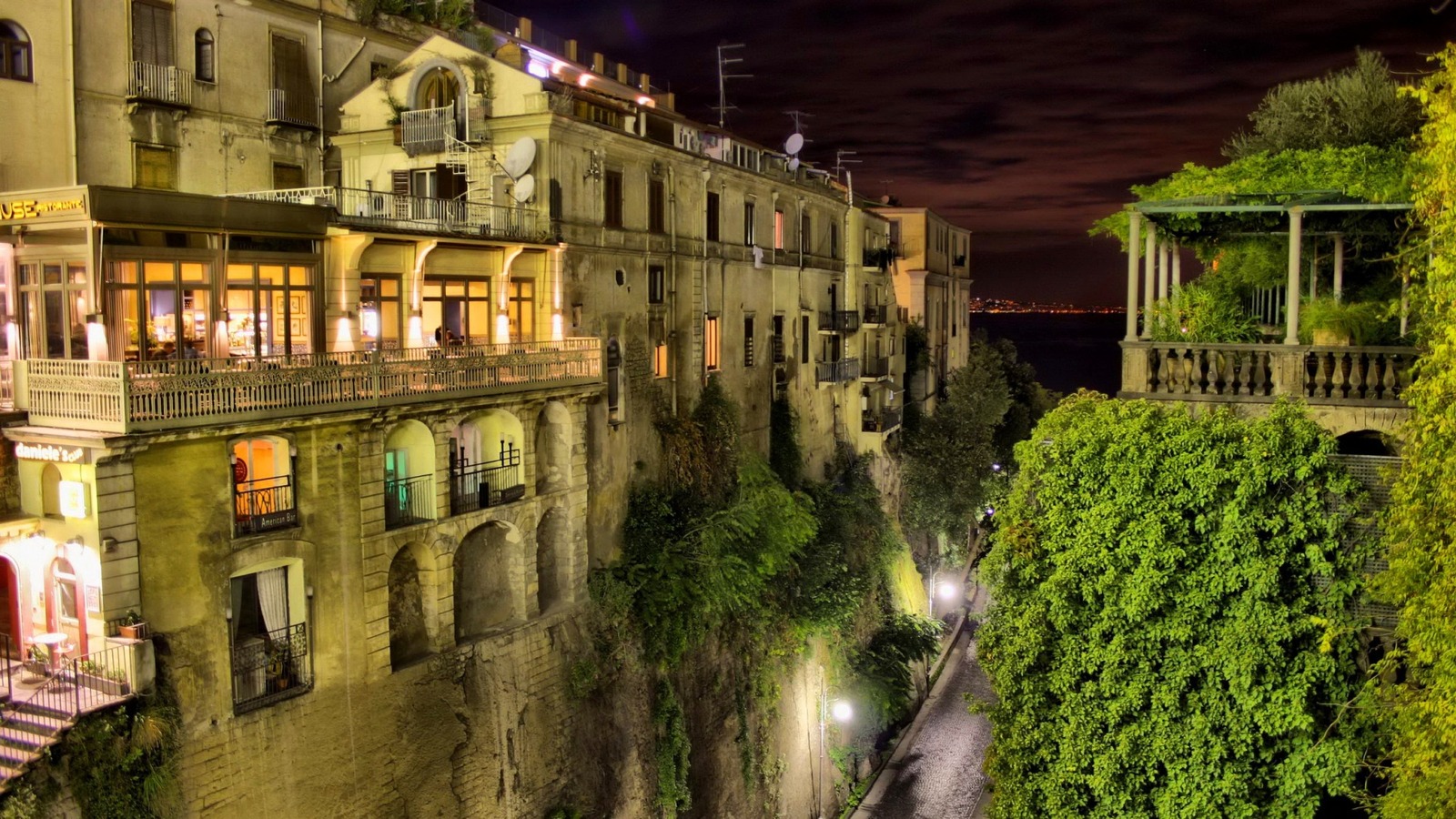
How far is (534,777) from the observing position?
86.5 ft

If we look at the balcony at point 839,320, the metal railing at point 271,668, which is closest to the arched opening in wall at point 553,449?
the metal railing at point 271,668

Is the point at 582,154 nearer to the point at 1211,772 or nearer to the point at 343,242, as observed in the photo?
the point at 343,242

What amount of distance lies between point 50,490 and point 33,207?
15.4 ft

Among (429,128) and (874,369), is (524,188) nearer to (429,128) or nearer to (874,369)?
(429,128)

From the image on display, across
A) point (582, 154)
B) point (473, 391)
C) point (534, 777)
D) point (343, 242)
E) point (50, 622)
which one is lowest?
point (534, 777)

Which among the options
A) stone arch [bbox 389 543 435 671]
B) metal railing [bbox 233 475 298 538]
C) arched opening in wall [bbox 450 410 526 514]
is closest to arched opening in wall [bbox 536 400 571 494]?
arched opening in wall [bbox 450 410 526 514]

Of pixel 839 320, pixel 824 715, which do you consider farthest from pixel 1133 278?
pixel 839 320

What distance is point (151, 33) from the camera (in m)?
26.6

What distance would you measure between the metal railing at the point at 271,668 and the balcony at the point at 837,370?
28793 millimetres

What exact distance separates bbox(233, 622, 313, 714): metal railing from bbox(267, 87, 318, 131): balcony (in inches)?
573

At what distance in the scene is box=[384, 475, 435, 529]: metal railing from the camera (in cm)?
2425

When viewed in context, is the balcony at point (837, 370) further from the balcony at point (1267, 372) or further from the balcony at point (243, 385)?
the balcony at point (1267, 372)

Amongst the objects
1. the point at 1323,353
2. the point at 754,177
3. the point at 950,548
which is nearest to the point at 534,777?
the point at 1323,353

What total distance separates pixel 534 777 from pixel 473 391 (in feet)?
29.3
